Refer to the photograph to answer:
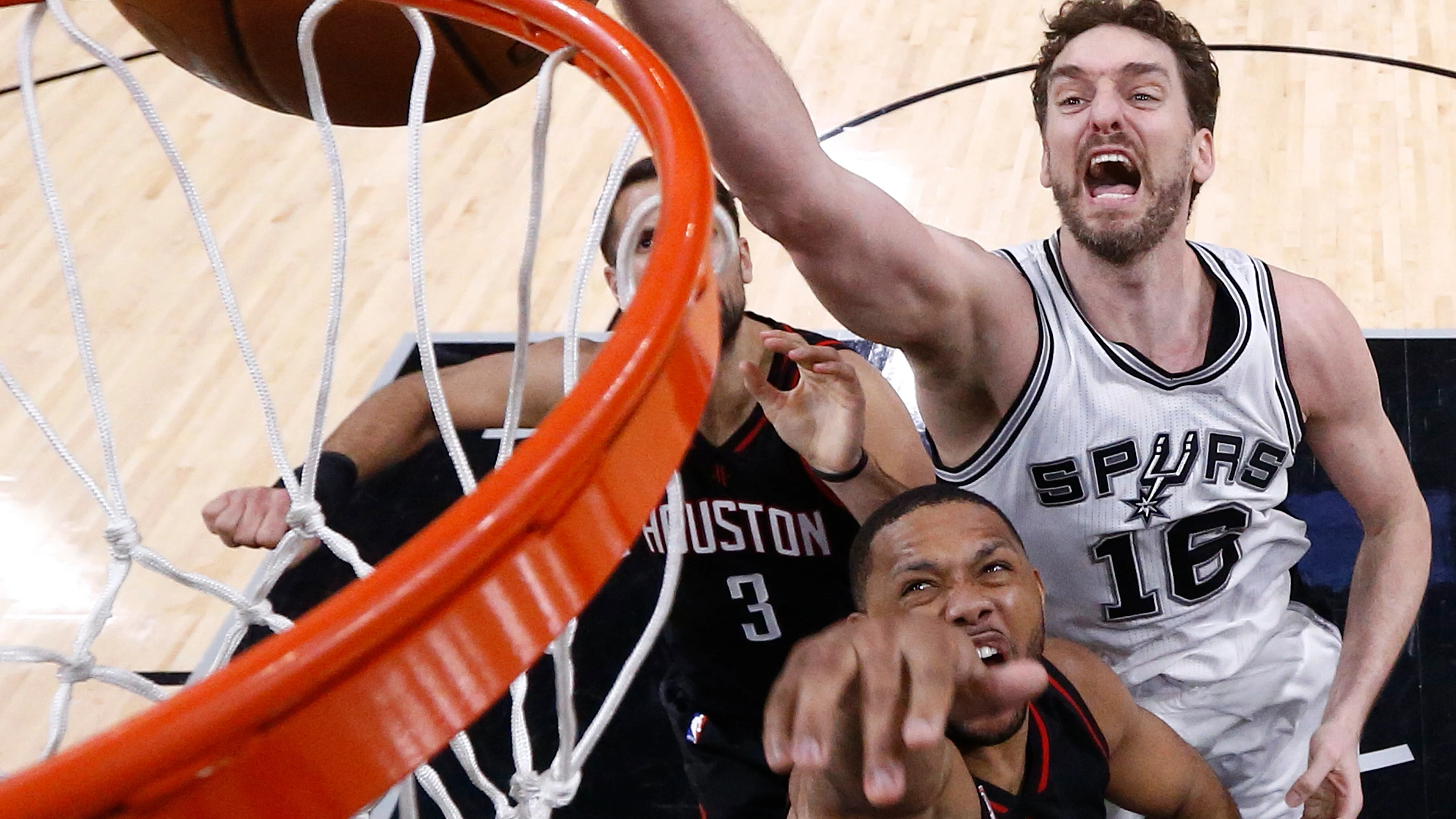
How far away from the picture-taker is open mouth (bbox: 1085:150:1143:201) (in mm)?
2039

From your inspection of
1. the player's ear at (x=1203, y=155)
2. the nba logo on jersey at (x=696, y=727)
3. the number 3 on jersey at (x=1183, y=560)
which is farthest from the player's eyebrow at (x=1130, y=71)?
the nba logo on jersey at (x=696, y=727)

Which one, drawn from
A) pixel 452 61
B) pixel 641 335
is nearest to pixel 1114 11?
pixel 452 61

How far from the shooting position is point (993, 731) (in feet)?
5.72

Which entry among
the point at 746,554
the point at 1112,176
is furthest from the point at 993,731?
the point at 1112,176

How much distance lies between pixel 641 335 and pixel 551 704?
5.44 feet

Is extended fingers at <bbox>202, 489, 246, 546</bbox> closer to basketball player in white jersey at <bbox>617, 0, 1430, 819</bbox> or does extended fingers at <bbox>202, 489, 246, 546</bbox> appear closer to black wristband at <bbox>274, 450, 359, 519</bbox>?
black wristband at <bbox>274, 450, 359, 519</bbox>

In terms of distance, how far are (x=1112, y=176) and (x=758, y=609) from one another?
2.96 ft

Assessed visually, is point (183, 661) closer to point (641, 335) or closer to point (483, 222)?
point (483, 222)

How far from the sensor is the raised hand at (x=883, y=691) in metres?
0.98

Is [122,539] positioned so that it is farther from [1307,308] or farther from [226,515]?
[1307,308]

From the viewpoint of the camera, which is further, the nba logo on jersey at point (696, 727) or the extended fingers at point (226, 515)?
the nba logo on jersey at point (696, 727)

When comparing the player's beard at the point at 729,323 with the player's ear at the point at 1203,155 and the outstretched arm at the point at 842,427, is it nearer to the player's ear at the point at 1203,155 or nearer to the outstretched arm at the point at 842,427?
the outstretched arm at the point at 842,427

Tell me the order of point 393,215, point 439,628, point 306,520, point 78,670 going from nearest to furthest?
point 439,628, point 78,670, point 306,520, point 393,215

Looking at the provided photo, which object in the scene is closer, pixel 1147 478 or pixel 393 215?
pixel 1147 478
